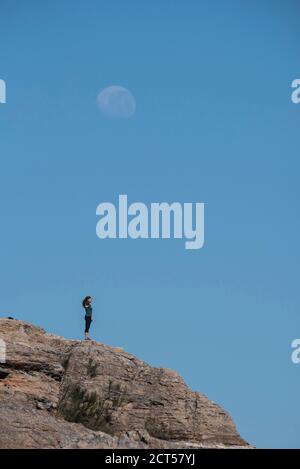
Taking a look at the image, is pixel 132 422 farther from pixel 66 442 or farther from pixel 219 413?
pixel 66 442

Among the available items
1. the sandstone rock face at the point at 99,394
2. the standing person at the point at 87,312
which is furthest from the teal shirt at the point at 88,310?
the sandstone rock face at the point at 99,394

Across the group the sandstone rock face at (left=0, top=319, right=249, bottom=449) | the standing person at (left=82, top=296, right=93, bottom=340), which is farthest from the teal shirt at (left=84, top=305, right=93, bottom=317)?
the sandstone rock face at (left=0, top=319, right=249, bottom=449)

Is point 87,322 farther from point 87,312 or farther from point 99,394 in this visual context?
point 99,394

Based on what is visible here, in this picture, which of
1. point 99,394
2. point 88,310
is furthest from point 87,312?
point 99,394

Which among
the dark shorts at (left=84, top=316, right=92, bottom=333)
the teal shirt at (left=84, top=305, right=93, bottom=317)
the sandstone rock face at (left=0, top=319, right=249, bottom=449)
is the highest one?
the teal shirt at (left=84, top=305, right=93, bottom=317)

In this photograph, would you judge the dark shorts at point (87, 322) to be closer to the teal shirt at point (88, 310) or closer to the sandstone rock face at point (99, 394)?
the teal shirt at point (88, 310)

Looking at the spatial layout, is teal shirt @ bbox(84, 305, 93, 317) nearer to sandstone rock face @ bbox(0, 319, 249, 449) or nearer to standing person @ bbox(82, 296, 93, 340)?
standing person @ bbox(82, 296, 93, 340)

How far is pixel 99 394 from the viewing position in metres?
38.9

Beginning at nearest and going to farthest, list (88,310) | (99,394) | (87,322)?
(99,394)
(87,322)
(88,310)

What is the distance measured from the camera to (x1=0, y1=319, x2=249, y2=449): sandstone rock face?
3641 centimetres

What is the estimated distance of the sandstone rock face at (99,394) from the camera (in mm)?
36406
